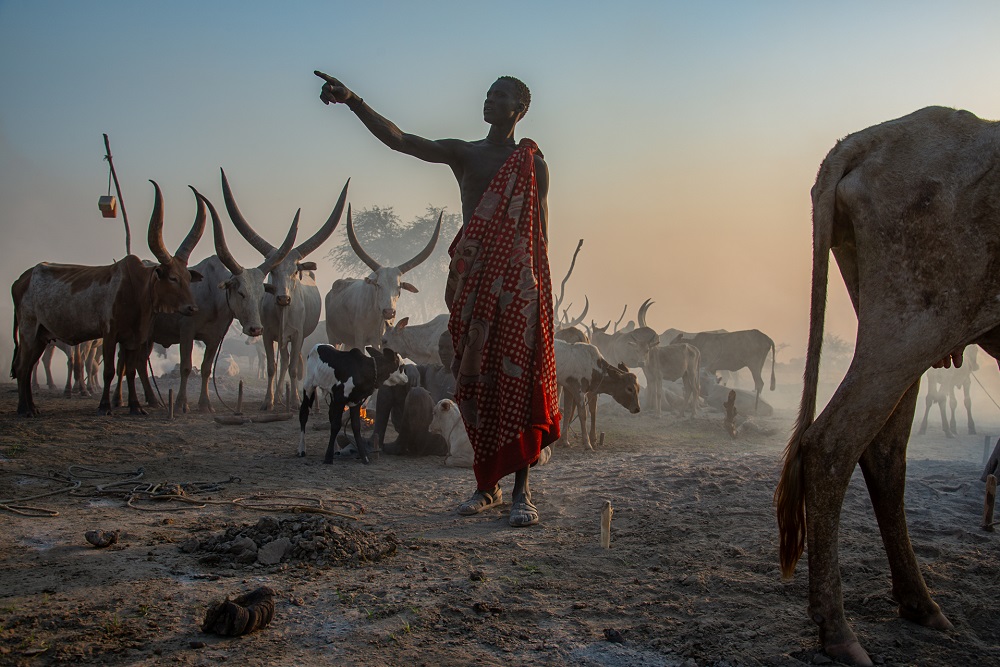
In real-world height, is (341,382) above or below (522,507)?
above

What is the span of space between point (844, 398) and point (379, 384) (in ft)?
18.2

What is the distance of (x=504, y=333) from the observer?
376cm

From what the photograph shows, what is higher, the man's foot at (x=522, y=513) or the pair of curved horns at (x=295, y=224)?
the pair of curved horns at (x=295, y=224)

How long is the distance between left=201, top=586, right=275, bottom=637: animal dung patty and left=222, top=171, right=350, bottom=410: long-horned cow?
869 centimetres

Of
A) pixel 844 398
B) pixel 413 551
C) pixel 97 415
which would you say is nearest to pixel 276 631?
pixel 413 551

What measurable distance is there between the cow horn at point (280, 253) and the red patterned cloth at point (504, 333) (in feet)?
24.3

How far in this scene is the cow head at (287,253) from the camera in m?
10.3

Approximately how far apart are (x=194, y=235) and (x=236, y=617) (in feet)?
29.0

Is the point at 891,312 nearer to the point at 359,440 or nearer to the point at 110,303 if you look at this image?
the point at 359,440

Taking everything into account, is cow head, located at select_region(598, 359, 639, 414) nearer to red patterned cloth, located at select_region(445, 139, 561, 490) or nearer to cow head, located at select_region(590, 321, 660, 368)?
red patterned cloth, located at select_region(445, 139, 561, 490)

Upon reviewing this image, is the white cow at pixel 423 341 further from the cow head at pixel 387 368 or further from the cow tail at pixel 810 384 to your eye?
the cow tail at pixel 810 384

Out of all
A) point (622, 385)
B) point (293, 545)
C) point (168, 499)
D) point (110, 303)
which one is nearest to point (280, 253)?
point (110, 303)

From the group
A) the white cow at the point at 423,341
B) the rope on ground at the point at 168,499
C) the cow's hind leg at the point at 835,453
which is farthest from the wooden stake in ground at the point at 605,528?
the white cow at the point at 423,341

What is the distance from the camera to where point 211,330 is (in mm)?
11023
